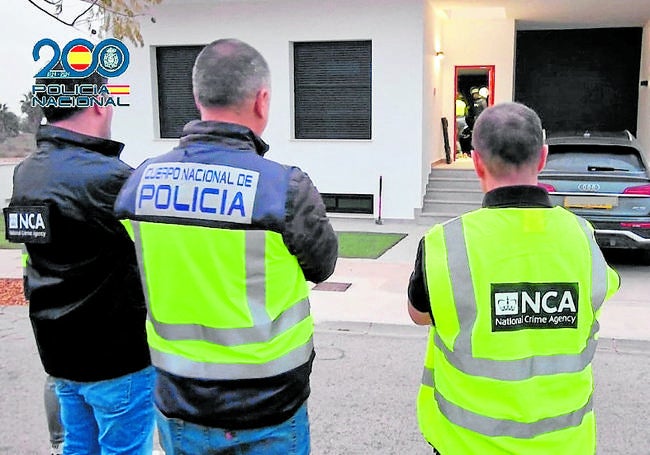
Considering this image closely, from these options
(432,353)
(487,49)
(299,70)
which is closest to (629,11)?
(487,49)

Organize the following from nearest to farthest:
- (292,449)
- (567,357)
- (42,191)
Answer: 1. (567,357)
2. (292,449)
3. (42,191)

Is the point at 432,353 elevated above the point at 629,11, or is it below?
below

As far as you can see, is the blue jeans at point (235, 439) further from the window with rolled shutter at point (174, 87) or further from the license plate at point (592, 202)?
the window with rolled shutter at point (174, 87)

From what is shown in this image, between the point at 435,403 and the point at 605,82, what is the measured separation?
18311 millimetres

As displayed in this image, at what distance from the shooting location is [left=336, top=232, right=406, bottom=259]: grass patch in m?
10.1

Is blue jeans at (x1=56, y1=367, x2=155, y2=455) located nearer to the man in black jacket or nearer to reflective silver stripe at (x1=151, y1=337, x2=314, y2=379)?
the man in black jacket

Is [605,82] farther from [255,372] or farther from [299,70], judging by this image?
[255,372]

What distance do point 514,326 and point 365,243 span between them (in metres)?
9.18

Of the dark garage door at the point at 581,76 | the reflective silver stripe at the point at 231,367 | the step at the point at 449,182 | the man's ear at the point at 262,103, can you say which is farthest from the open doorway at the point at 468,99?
the reflective silver stripe at the point at 231,367

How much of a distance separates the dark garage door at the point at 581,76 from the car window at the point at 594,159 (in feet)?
34.9

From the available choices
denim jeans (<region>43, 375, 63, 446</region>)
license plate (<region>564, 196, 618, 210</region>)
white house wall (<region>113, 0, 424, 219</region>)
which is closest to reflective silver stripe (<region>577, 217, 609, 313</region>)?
denim jeans (<region>43, 375, 63, 446</region>)

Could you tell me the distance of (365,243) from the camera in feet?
36.3

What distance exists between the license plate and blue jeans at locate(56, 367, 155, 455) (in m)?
6.79

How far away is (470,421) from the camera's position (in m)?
1.92
